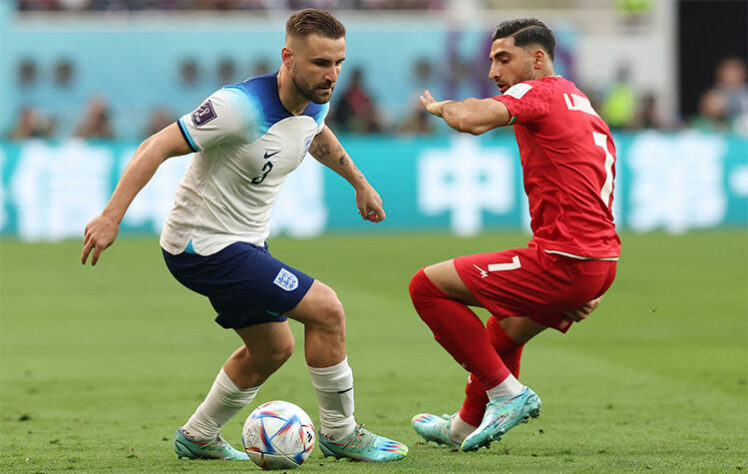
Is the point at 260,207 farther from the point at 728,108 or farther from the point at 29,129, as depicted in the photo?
the point at 728,108

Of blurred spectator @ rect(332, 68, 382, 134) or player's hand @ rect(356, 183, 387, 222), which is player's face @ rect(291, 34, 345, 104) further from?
blurred spectator @ rect(332, 68, 382, 134)

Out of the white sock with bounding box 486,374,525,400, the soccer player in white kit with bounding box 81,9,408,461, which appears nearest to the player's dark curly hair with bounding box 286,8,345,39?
the soccer player in white kit with bounding box 81,9,408,461

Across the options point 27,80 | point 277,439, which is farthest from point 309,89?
point 27,80

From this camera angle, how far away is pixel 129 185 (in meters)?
5.54

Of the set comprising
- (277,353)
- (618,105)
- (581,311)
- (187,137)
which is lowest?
(618,105)

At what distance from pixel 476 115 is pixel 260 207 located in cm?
114

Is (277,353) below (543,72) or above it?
below

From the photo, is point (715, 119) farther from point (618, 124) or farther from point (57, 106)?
point (57, 106)

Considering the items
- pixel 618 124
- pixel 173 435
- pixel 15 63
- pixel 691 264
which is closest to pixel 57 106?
pixel 15 63

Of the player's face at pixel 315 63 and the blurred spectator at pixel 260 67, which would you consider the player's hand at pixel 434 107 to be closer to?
the player's face at pixel 315 63

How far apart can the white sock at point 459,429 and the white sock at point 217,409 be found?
1035mm

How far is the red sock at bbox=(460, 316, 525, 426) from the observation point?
21.0 feet

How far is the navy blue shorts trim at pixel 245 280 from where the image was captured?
579cm

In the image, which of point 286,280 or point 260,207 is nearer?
point 286,280
